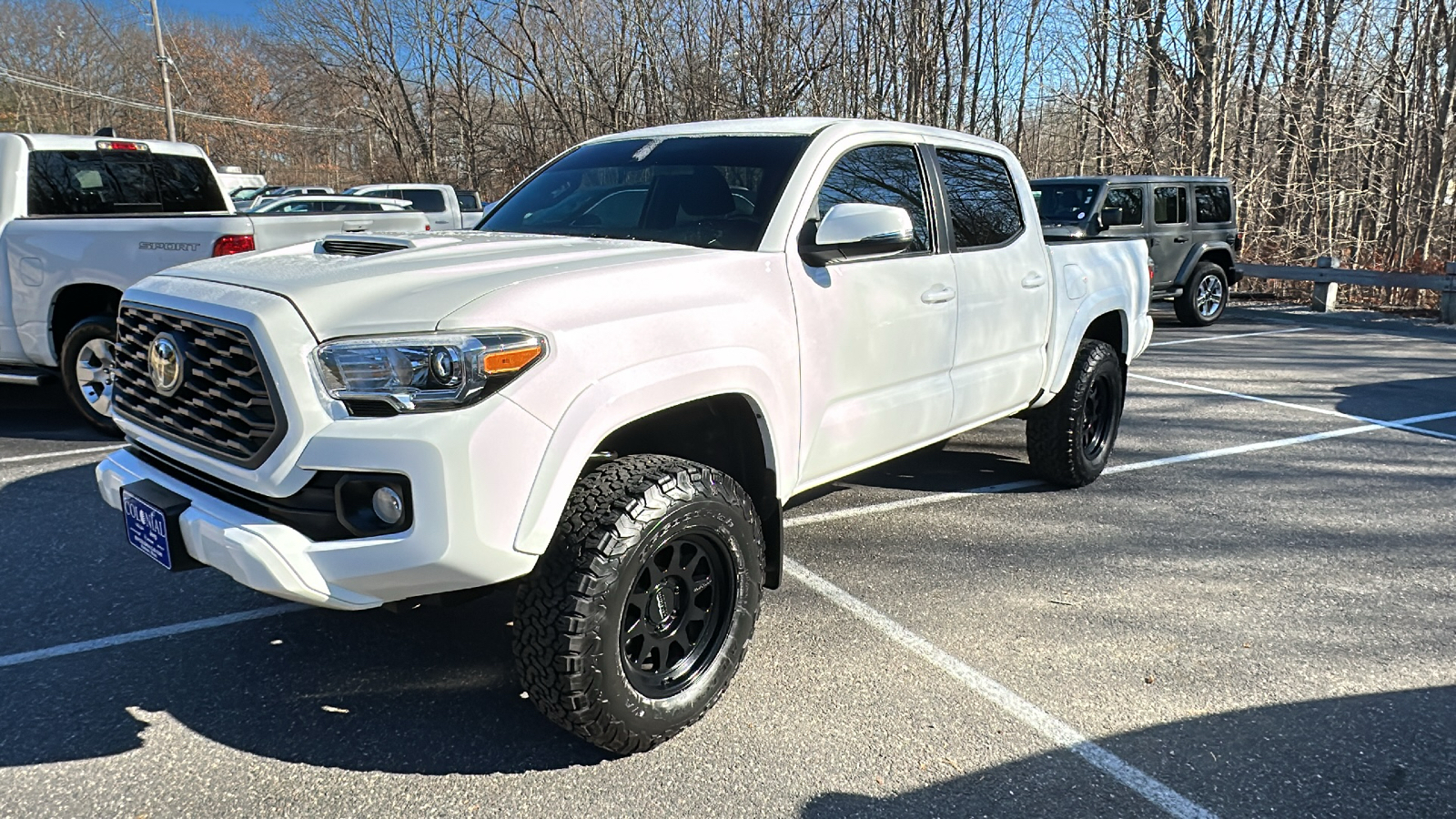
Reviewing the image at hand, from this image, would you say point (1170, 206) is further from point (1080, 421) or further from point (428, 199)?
point (428, 199)

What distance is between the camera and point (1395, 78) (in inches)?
653

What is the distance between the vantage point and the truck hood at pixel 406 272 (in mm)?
2395

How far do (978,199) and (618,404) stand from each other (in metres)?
2.58

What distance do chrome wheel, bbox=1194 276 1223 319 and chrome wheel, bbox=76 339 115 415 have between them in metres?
12.9

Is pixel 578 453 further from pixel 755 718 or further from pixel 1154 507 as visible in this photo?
pixel 1154 507

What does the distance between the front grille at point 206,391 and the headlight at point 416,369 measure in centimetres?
18

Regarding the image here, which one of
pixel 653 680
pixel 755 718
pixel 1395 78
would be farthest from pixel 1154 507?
pixel 1395 78

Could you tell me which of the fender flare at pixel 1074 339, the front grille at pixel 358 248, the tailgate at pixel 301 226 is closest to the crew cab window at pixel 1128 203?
the fender flare at pixel 1074 339

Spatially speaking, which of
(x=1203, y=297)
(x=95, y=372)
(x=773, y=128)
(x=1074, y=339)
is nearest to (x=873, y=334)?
(x=773, y=128)

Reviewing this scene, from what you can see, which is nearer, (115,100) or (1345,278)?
(1345,278)

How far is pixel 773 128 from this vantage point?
3816mm

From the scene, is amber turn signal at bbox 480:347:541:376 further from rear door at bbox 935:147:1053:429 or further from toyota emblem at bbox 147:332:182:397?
rear door at bbox 935:147:1053:429

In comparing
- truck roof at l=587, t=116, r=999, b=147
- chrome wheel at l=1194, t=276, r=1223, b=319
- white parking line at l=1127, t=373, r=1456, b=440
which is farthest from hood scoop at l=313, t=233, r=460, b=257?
chrome wheel at l=1194, t=276, r=1223, b=319

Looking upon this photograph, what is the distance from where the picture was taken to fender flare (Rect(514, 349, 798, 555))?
2434mm
